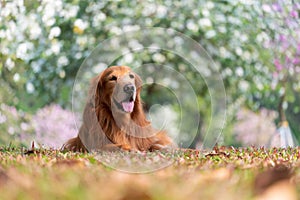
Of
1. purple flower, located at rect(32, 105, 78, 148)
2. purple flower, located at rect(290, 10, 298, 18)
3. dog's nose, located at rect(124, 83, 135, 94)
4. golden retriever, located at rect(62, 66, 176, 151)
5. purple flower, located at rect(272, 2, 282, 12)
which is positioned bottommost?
purple flower, located at rect(32, 105, 78, 148)

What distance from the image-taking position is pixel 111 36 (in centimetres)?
661

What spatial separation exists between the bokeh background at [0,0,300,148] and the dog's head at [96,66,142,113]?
114 inches

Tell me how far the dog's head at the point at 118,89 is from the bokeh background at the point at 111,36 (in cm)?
291

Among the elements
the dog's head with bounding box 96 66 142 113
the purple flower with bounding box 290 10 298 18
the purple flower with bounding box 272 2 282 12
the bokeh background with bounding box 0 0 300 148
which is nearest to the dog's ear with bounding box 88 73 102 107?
the dog's head with bounding box 96 66 142 113

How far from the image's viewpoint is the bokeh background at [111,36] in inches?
265

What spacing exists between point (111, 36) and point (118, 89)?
323cm

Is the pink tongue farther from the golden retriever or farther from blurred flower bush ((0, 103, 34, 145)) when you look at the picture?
blurred flower bush ((0, 103, 34, 145))

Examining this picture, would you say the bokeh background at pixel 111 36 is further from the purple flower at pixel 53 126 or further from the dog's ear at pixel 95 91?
the dog's ear at pixel 95 91

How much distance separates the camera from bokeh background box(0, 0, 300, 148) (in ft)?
22.0

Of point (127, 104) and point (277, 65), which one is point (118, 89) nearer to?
point (127, 104)

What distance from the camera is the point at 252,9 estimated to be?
7070 millimetres

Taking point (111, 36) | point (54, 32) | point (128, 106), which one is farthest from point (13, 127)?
point (128, 106)

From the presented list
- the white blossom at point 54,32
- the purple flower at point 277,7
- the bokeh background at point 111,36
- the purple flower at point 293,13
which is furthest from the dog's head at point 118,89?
the purple flower at point 293,13

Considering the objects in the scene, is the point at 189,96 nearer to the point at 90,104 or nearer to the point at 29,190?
the point at 90,104
